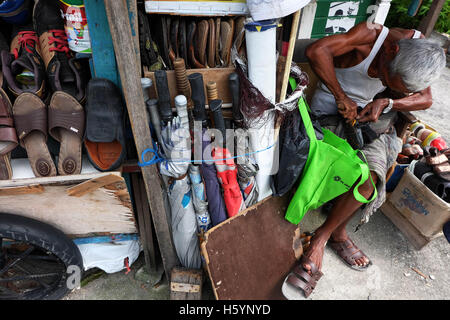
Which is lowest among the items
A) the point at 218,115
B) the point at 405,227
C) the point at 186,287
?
the point at 405,227

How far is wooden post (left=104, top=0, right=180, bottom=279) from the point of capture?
1.23 meters

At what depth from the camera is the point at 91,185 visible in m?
1.60

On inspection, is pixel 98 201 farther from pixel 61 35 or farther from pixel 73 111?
pixel 61 35

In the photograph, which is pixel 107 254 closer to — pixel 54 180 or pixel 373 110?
pixel 54 180

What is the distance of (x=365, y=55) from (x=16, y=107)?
2.20m

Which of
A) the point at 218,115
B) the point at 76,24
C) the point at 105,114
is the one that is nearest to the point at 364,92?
the point at 218,115

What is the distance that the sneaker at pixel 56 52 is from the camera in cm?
166

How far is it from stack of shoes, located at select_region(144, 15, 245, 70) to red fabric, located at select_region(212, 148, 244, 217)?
520 mm

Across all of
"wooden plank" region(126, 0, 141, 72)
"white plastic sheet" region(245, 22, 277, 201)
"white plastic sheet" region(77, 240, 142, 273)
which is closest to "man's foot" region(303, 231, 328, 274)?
"white plastic sheet" region(245, 22, 277, 201)

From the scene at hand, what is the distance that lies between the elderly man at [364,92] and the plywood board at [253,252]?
12 cm

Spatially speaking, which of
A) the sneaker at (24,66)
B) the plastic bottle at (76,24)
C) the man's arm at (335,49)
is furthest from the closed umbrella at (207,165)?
the sneaker at (24,66)

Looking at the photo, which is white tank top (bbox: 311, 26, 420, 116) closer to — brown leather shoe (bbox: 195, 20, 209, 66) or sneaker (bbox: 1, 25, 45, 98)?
brown leather shoe (bbox: 195, 20, 209, 66)

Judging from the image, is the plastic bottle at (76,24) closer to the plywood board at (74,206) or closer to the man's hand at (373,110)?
the plywood board at (74,206)

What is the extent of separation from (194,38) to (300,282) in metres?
1.76
